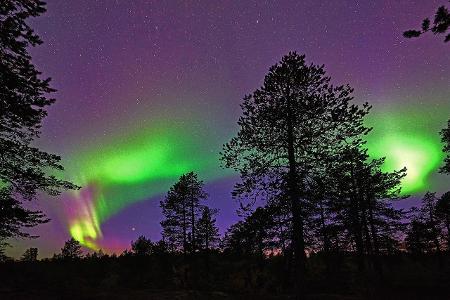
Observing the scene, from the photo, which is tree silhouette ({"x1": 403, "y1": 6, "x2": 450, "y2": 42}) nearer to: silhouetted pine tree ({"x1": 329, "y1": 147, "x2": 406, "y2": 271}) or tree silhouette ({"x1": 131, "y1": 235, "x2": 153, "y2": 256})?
silhouetted pine tree ({"x1": 329, "y1": 147, "x2": 406, "y2": 271})

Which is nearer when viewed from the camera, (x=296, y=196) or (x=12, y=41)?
(x=12, y=41)

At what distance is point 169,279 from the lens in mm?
28172

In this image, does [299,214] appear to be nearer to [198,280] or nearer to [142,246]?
[198,280]

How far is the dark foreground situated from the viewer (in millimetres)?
19781

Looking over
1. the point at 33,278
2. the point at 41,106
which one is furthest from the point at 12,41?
the point at 33,278

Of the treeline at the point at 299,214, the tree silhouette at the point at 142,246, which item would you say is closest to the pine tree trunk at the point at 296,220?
the treeline at the point at 299,214

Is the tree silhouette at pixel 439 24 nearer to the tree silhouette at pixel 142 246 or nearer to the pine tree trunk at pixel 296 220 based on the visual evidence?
the pine tree trunk at pixel 296 220

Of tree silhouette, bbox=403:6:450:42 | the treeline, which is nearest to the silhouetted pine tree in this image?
the treeline

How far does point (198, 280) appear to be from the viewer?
2620 centimetres

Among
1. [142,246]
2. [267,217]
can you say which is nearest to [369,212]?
[267,217]

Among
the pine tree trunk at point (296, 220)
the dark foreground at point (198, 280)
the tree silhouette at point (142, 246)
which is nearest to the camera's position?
the pine tree trunk at point (296, 220)

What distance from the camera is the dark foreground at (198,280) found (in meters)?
19.8

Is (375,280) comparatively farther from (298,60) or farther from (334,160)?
(298,60)

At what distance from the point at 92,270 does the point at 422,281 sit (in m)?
32.4
